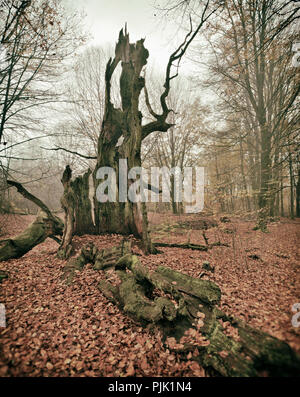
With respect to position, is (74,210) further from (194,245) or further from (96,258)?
(194,245)

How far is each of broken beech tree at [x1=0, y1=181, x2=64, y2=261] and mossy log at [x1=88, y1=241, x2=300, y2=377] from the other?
→ 3137mm

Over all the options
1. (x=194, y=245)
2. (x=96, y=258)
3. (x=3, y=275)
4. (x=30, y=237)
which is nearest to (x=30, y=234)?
(x=30, y=237)

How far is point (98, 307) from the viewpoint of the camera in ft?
10.6

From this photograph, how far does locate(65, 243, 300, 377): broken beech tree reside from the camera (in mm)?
1954

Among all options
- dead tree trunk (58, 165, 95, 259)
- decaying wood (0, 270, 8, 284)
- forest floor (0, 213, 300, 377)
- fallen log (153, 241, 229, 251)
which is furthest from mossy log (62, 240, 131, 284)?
fallen log (153, 241, 229, 251)

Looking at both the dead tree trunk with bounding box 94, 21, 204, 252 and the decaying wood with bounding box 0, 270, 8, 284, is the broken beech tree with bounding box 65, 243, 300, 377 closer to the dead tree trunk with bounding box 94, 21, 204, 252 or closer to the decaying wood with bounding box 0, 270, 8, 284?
the decaying wood with bounding box 0, 270, 8, 284

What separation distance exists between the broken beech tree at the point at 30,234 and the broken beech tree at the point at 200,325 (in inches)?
123

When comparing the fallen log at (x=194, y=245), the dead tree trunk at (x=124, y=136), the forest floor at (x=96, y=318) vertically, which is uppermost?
the dead tree trunk at (x=124, y=136)

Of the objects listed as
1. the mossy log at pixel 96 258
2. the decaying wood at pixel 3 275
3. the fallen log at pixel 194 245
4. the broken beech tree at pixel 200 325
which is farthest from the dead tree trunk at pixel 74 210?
the fallen log at pixel 194 245

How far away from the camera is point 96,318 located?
118 inches

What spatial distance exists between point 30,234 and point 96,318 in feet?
12.5

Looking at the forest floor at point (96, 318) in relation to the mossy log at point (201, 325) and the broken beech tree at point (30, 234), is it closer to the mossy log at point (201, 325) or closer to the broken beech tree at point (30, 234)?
the mossy log at point (201, 325)

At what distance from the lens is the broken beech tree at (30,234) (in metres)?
4.95
